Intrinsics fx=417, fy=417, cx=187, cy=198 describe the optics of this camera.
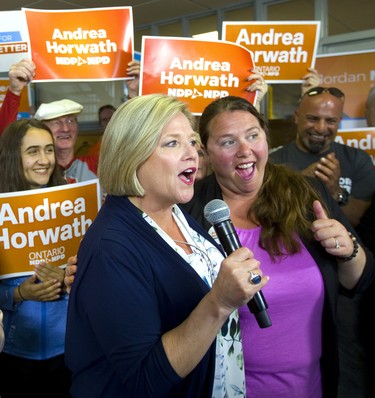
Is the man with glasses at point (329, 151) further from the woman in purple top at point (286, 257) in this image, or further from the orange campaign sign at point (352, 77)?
the orange campaign sign at point (352, 77)

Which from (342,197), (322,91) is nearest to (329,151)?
(322,91)

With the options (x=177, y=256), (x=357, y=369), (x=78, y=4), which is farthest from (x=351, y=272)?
(x=78, y=4)

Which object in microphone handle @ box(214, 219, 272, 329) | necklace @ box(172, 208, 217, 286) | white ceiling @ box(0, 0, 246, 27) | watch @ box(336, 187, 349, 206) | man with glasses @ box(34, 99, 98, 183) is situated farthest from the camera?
white ceiling @ box(0, 0, 246, 27)

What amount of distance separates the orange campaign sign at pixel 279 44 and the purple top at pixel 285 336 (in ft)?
5.62

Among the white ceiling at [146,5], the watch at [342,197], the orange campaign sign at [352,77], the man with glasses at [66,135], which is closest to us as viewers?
the watch at [342,197]

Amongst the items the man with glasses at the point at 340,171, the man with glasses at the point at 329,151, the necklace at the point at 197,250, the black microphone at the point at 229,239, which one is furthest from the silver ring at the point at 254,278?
the man with glasses at the point at 329,151

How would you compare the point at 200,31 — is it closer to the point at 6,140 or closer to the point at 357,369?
the point at 6,140

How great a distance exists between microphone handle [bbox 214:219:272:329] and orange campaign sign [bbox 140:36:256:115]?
1.52 m

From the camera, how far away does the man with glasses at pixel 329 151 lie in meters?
2.20

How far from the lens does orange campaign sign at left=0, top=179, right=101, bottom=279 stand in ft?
5.51

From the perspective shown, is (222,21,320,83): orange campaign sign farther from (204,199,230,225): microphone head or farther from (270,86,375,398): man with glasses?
(204,199,230,225): microphone head

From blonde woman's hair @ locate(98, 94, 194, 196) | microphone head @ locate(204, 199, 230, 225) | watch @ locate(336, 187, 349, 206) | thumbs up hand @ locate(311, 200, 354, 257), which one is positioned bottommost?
watch @ locate(336, 187, 349, 206)

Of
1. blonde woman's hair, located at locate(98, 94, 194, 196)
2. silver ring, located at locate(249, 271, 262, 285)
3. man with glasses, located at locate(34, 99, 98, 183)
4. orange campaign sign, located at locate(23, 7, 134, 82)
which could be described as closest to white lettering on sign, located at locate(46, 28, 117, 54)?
orange campaign sign, located at locate(23, 7, 134, 82)

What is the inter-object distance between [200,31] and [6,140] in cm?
452
